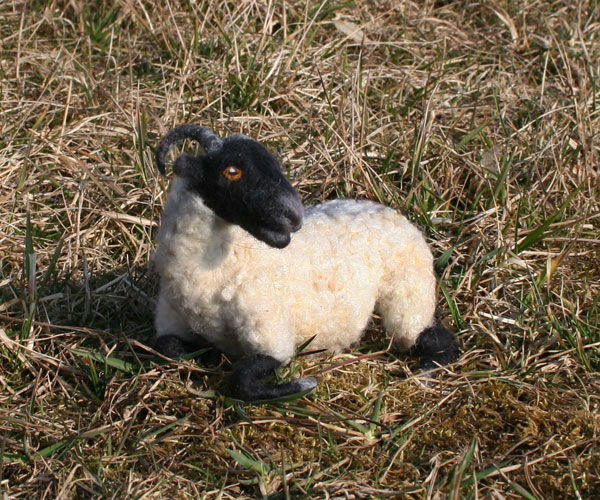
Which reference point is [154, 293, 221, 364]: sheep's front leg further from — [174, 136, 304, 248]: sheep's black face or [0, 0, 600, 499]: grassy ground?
[174, 136, 304, 248]: sheep's black face

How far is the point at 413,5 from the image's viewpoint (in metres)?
5.25

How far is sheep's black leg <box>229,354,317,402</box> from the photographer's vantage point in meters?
2.70

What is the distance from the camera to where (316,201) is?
387cm

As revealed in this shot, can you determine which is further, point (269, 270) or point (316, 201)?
point (316, 201)

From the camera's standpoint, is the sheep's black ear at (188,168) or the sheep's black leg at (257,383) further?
the sheep's black leg at (257,383)

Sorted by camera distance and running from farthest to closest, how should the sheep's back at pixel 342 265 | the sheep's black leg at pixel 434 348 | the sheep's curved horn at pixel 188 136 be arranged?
the sheep's black leg at pixel 434 348 → the sheep's back at pixel 342 265 → the sheep's curved horn at pixel 188 136

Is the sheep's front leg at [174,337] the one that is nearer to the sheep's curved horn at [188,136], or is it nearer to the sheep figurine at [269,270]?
the sheep figurine at [269,270]

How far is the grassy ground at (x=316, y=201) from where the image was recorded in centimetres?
264

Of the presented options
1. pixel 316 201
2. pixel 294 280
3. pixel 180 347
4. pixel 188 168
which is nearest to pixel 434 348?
pixel 294 280

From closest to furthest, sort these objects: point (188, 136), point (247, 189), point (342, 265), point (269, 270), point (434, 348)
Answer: point (247, 189) → point (188, 136) → point (269, 270) → point (342, 265) → point (434, 348)

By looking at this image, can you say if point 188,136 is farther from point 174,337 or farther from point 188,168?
point 174,337

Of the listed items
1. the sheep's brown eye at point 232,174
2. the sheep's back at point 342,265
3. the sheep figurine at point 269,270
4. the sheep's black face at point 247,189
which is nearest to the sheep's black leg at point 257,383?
the sheep figurine at point 269,270

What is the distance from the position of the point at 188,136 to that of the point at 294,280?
0.65 meters

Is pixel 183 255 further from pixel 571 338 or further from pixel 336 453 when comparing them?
pixel 571 338
